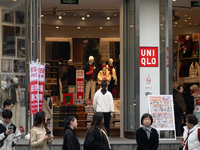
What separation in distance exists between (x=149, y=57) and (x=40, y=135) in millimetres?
7047

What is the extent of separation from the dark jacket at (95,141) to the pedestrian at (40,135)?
60 cm

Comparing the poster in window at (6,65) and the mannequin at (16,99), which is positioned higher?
the poster in window at (6,65)

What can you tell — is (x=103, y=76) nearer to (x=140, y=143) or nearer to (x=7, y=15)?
(x=7, y=15)

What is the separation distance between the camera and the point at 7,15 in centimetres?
1377

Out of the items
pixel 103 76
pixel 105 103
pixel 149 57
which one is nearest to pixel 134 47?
pixel 149 57

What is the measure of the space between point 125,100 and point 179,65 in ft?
28.4

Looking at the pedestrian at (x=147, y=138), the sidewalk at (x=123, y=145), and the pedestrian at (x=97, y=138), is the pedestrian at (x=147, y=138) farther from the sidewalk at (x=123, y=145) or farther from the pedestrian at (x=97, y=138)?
the sidewalk at (x=123, y=145)

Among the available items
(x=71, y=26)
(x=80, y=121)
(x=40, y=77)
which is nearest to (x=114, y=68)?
(x=71, y=26)

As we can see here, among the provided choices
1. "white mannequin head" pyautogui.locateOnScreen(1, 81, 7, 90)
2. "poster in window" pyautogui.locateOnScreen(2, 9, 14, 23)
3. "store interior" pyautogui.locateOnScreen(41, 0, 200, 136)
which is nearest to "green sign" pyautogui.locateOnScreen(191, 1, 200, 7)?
"store interior" pyautogui.locateOnScreen(41, 0, 200, 136)

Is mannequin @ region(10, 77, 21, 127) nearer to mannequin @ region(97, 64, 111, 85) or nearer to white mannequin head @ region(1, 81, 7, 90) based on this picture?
white mannequin head @ region(1, 81, 7, 90)

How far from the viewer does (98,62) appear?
Answer: 67.3 feet

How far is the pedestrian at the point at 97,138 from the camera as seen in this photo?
23.9ft

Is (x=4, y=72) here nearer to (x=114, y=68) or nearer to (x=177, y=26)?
(x=114, y=68)

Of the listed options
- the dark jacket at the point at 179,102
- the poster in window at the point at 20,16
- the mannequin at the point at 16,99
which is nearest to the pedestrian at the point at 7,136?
the mannequin at the point at 16,99
